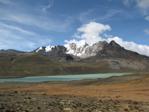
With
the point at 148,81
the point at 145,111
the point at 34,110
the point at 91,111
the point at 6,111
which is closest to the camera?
the point at 6,111

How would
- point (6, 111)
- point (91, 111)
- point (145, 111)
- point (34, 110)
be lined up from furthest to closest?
1. point (145, 111)
2. point (91, 111)
3. point (34, 110)
4. point (6, 111)

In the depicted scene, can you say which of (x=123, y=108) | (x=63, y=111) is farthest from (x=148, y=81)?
(x=63, y=111)

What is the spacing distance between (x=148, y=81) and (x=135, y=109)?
45011 mm

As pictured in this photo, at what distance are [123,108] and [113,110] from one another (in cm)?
210

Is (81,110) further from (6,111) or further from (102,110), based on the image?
(6,111)

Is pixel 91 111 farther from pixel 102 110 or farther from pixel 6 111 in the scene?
pixel 6 111

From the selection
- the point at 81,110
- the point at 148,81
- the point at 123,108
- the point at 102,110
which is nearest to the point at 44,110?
the point at 81,110

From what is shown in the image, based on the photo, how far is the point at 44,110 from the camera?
25297mm

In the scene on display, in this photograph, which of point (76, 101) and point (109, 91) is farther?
point (109, 91)

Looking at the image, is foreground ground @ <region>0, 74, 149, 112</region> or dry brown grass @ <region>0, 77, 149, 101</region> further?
dry brown grass @ <region>0, 77, 149, 101</region>

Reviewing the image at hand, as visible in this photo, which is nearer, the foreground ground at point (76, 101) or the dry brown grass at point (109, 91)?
the foreground ground at point (76, 101)

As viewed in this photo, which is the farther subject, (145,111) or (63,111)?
(145,111)

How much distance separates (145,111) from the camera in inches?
1117

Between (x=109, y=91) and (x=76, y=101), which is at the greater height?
(x=109, y=91)
